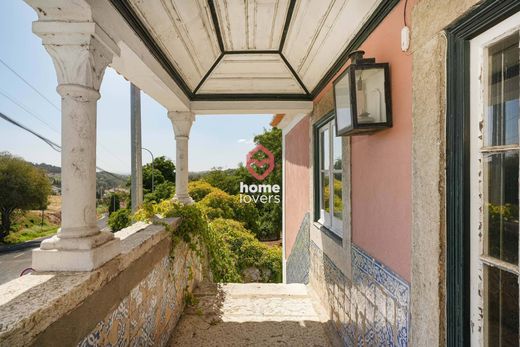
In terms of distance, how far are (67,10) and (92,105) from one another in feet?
1.49

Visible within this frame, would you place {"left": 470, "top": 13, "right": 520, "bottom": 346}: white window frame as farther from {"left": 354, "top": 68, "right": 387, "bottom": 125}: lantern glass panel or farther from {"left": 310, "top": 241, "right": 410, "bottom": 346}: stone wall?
{"left": 354, "top": 68, "right": 387, "bottom": 125}: lantern glass panel

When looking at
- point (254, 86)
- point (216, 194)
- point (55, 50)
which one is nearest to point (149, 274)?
point (55, 50)

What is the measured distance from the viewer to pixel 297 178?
5.56m

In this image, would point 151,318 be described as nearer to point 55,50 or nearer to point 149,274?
Result: point 149,274

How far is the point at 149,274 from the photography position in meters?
2.29

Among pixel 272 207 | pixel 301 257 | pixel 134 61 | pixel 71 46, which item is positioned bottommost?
pixel 272 207

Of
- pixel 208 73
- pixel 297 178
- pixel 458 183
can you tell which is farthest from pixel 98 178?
pixel 458 183

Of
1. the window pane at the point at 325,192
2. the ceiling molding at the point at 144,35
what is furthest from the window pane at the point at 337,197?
the ceiling molding at the point at 144,35

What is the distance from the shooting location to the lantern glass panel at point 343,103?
1.91 meters

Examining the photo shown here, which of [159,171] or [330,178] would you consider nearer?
[330,178]

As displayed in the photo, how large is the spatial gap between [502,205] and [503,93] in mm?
386

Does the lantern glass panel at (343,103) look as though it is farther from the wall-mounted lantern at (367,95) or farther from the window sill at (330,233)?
the window sill at (330,233)

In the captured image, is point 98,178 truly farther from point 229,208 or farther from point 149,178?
point 149,178

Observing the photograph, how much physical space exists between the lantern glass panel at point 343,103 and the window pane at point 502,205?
905 mm
